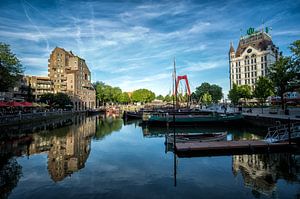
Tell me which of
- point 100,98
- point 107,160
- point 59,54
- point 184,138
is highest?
point 59,54

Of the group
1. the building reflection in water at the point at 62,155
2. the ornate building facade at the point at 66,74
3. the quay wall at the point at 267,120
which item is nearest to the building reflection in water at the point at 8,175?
the building reflection in water at the point at 62,155

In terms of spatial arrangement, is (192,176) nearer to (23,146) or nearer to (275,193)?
(275,193)

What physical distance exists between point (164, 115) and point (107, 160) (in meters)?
27.7

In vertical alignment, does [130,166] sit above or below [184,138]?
below

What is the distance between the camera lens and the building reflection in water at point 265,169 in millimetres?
11836

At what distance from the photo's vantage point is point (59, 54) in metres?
92.2

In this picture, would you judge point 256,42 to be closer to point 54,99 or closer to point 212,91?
point 212,91

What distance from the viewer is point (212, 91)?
438ft

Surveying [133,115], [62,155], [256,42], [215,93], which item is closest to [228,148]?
[62,155]

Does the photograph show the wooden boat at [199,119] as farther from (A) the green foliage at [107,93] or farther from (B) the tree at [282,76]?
(A) the green foliage at [107,93]

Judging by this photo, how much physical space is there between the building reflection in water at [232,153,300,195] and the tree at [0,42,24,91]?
129 feet

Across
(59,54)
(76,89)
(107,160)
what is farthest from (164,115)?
(59,54)

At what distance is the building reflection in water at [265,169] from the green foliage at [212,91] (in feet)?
389

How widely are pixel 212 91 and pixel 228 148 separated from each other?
120419 millimetres
